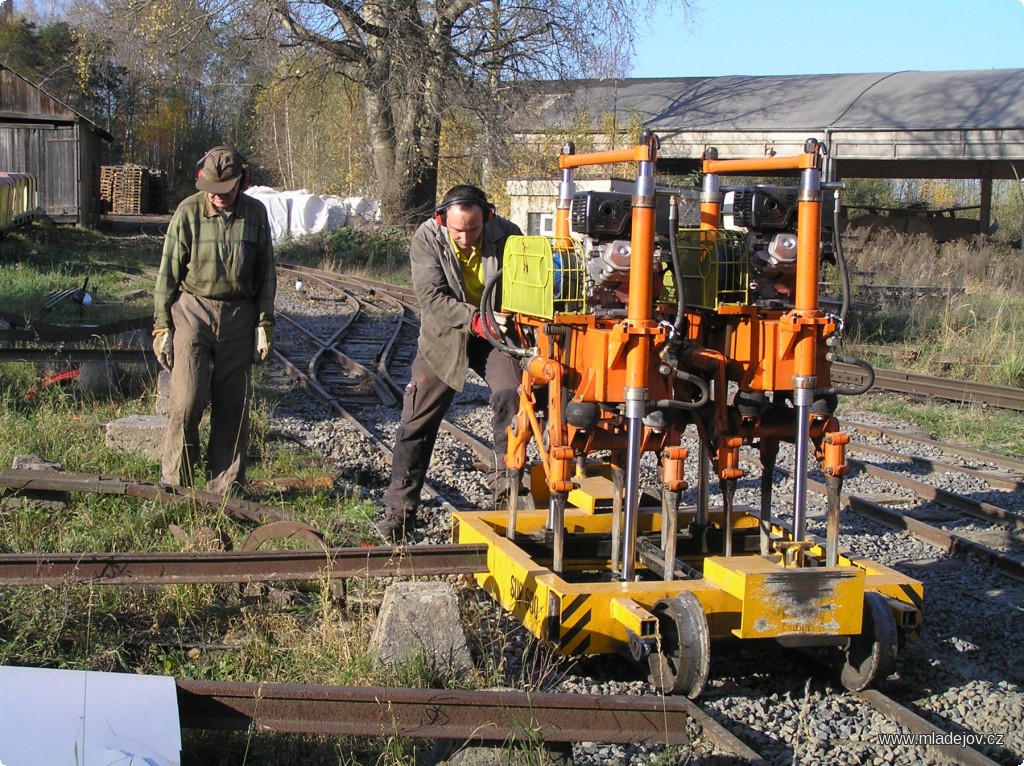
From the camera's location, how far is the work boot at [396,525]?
605 centimetres

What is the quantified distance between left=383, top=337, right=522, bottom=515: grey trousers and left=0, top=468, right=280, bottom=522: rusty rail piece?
27.3 inches

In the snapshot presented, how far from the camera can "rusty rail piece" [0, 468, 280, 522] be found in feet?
19.1

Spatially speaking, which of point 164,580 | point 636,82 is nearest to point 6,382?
point 164,580

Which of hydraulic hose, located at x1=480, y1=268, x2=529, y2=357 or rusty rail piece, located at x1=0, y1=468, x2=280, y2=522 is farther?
rusty rail piece, located at x1=0, y1=468, x2=280, y2=522

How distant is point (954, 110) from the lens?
2600 centimetres

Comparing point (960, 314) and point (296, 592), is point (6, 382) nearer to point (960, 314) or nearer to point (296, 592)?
point (296, 592)

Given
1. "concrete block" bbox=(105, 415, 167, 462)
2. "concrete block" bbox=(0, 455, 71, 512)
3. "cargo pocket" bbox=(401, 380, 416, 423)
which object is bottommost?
"concrete block" bbox=(0, 455, 71, 512)

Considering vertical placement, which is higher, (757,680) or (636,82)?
(636,82)

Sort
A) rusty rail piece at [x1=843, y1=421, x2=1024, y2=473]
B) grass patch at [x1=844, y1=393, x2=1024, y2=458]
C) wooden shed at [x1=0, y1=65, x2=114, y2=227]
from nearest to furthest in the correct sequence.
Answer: rusty rail piece at [x1=843, y1=421, x2=1024, y2=473] < grass patch at [x1=844, y1=393, x2=1024, y2=458] < wooden shed at [x1=0, y1=65, x2=114, y2=227]

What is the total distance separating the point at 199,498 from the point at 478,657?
2207mm

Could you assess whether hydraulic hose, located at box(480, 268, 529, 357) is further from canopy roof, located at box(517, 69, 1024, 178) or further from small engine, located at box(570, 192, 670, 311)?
canopy roof, located at box(517, 69, 1024, 178)

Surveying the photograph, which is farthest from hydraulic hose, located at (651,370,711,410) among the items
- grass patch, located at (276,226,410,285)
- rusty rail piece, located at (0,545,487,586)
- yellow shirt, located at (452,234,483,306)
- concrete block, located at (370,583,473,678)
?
grass patch, located at (276,226,410,285)

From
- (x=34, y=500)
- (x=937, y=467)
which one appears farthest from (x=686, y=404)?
(x=937, y=467)

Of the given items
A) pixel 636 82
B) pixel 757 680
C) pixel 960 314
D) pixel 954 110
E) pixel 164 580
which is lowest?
pixel 757 680
